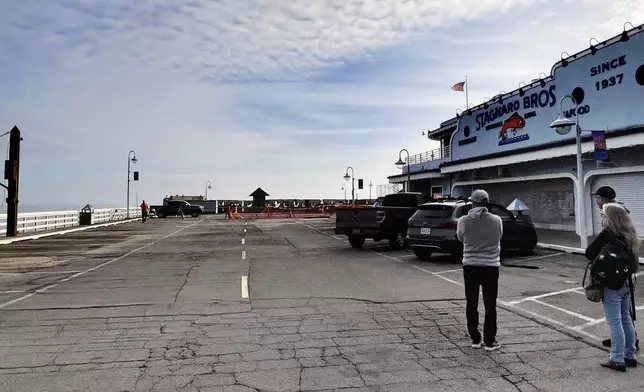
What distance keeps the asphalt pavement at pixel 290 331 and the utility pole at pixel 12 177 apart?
12.1 metres

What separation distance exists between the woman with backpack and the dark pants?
104 centimetres

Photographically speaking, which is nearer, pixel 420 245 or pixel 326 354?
pixel 326 354

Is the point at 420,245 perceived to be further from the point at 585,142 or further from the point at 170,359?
the point at 170,359

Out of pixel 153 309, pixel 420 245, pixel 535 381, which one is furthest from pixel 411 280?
pixel 535 381

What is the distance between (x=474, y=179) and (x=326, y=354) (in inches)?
963

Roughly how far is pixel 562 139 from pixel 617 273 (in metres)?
16.4

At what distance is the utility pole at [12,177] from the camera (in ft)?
73.6

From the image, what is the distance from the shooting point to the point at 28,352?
538cm

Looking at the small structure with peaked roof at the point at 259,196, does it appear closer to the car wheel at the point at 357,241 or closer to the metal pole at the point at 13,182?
the metal pole at the point at 13,182

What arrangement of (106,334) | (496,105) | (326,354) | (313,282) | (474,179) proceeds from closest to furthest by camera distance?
(326,354) → (106,334) → (313,282) → (496,105) → (474,179)

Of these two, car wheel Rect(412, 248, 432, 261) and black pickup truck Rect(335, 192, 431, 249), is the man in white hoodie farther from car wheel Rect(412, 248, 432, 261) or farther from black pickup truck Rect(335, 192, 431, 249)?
black pickup truck Rect(335, 192, 431, 249)

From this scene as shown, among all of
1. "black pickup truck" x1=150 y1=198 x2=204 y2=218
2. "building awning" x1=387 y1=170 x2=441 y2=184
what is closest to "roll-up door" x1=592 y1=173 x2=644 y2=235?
"building awning" x1=387 y1=170 x2=441 y2=184

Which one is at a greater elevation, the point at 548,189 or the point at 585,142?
the point at 585,142

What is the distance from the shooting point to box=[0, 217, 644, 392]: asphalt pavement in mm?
4523
